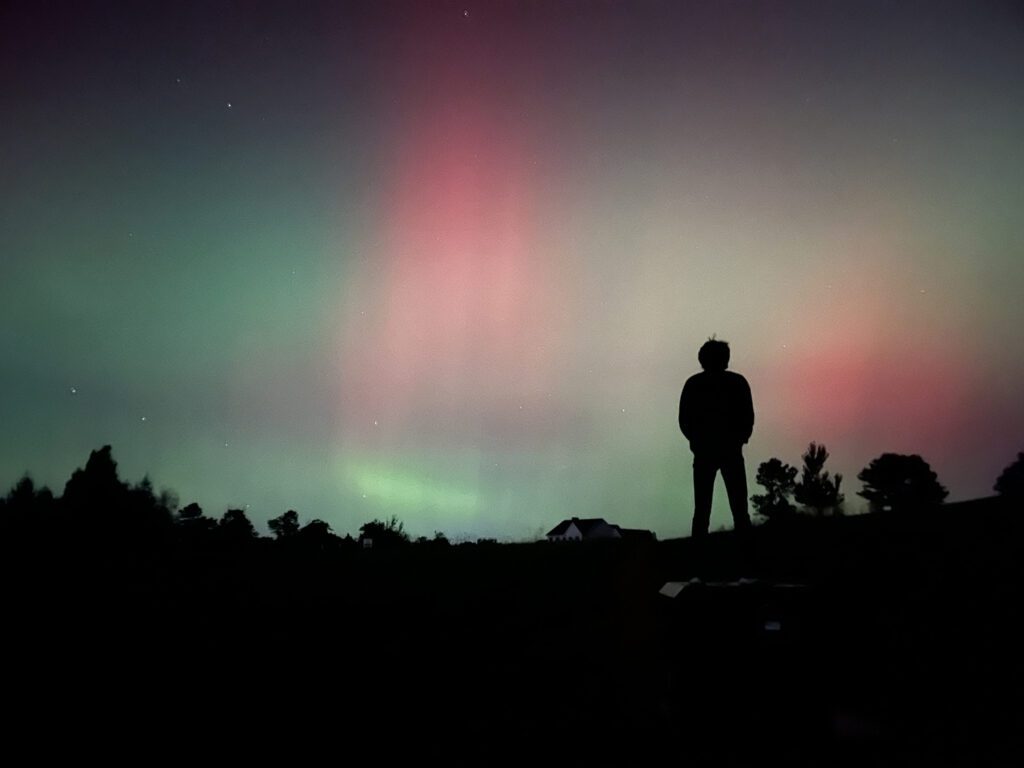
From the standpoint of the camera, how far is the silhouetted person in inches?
344

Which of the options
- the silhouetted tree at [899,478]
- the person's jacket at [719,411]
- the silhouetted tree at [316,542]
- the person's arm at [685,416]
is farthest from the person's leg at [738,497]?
the silhouetted tree at [899,478]

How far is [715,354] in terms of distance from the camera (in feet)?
28.9

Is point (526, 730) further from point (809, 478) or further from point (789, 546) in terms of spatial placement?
point (809, 478)

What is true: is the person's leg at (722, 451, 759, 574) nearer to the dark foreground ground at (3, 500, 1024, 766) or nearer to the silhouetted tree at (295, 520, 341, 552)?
the dark foreground ground at (3, 500, 1024, 766)

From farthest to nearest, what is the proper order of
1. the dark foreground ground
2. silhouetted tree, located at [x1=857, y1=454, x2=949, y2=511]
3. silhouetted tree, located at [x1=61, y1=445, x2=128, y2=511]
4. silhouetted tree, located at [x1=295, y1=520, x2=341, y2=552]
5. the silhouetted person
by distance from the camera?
1. silhouetted tree, located at [x1=857, y1=454, x2=949, y2=511]
2. silhouetted tree, located at [x1=61, y1=445, x2=128, y2=511]
3. silhouetted tree, located at [x1=295, y1=520, x2=341, y2=552]
4. the silhouetted person
5. the dark foreground ground

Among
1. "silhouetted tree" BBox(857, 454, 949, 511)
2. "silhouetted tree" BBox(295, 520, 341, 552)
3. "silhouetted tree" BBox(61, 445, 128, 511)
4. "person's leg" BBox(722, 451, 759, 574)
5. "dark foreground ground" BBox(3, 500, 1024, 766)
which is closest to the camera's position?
"dark foreground ground" BBox(3, 500, 1024, 766)

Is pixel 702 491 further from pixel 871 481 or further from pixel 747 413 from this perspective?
pixel 871 481

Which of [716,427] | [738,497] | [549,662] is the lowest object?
[549,662]

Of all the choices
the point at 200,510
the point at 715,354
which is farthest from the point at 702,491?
the point at 200,510

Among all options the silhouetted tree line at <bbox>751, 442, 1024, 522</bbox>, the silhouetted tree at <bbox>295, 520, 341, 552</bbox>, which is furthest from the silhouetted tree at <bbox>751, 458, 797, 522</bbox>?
the silhouetted tree at <bbox>295, 520, 341, 552</bbox>

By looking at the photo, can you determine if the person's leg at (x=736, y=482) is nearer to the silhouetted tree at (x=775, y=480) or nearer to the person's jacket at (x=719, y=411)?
the person's jacket at (x=719, y=411)

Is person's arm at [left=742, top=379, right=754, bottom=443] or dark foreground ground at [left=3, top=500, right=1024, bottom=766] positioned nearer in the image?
dark foreground ground at [left=3, top=500, right=1024, bottom=766]

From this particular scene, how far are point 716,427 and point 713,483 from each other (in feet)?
2.55

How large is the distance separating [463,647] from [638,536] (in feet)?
22.4
